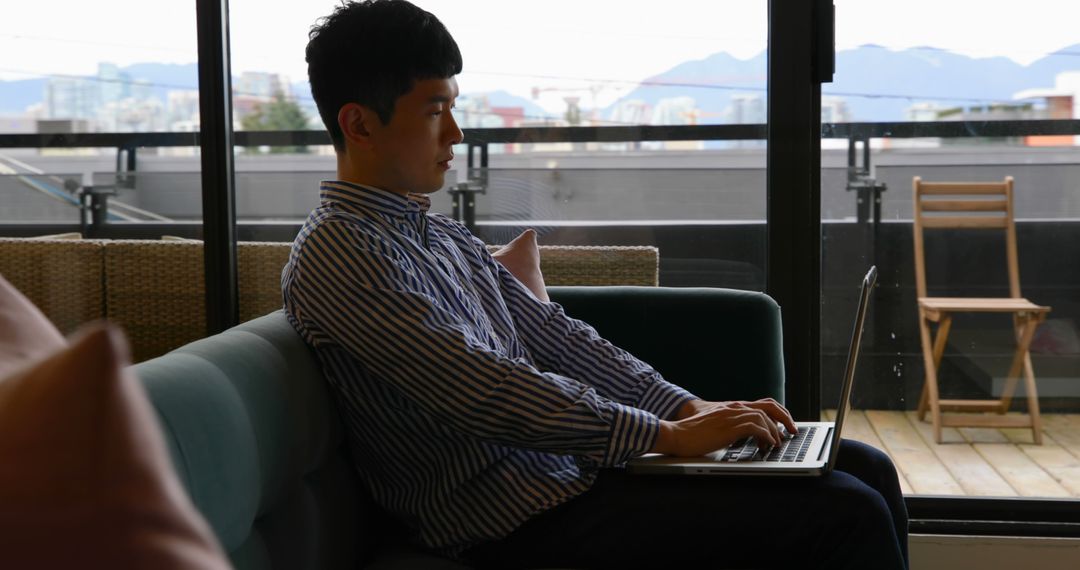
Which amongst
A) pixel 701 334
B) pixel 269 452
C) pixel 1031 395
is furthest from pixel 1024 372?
pixel 269 452

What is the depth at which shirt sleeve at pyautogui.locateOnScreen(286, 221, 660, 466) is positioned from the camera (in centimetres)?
140

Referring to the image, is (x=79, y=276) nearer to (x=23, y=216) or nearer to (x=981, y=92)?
(x=23, y=216)

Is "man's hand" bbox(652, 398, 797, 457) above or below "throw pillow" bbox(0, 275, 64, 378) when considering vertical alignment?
below

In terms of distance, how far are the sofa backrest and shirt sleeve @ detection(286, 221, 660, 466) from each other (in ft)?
0.30

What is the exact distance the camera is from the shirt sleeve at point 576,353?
1862 millimetres

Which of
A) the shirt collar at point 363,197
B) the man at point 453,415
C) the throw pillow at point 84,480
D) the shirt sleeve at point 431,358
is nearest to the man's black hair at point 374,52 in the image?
the man at point 453,415

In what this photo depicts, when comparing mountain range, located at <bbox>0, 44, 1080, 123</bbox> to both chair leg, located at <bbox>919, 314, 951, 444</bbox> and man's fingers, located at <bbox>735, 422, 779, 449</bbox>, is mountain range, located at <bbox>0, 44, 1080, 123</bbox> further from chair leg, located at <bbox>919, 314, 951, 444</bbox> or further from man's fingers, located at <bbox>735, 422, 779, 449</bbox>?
man's fingers, located at <bbox>735, 422, 779, 449</bbox>

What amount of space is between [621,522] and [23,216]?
1.97m

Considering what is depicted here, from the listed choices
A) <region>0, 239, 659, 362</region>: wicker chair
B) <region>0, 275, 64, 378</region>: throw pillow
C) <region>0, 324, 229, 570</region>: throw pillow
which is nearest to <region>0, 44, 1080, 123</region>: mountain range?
<region>0, 239, 659, 362</region>: wicker chair

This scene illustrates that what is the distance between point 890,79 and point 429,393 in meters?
1.64

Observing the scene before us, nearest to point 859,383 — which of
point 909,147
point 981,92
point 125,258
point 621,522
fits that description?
point 909,147

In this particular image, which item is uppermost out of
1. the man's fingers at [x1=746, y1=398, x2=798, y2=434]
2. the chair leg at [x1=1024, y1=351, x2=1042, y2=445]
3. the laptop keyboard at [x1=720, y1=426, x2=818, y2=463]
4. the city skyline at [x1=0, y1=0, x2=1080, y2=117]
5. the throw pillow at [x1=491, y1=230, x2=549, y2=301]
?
the city skyline at [x1=0, y1=0, x2=1080, y2=117]

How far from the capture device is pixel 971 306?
264 cm

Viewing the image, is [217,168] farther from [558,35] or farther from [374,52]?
[374,52]
